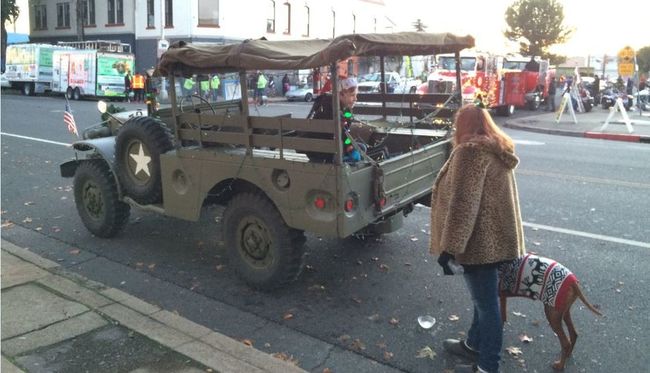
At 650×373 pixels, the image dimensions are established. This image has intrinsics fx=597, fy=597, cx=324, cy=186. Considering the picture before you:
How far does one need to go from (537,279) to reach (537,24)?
64.9 meters

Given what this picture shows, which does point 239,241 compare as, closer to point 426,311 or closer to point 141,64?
point 426,311

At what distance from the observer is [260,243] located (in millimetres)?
4980

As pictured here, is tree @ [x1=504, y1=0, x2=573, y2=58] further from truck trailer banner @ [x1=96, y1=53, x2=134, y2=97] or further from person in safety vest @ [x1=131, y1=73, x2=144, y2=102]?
truck trailer banner @ [x1=96, y1=53, x2=134, y2=97]

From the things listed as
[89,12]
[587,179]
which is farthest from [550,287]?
[89,12]

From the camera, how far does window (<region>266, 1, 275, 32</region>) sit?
40.4 m

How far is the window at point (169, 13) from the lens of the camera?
123 feet

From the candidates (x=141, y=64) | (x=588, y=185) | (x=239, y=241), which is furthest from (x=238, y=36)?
(x=239, y=241)

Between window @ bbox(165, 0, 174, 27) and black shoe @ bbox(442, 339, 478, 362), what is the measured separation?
3679 centimetres

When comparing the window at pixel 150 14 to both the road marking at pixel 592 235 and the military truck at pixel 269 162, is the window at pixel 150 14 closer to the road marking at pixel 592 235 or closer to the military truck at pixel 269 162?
the military truck at pixel 269 162

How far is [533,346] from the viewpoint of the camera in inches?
162

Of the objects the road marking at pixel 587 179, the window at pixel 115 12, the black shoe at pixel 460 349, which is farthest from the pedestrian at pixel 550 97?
the window at pixel 115 12

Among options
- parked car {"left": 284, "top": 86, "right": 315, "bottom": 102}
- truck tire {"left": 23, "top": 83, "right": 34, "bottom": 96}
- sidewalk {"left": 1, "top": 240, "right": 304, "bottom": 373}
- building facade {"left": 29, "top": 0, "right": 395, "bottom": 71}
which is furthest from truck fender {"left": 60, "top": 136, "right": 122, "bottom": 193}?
truck tire {"left": 23, "top": 83, "right": 34, "bottom": 96}

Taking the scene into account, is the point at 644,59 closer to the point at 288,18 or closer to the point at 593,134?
the point at 288,18

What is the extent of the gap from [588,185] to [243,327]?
667 centimetres
